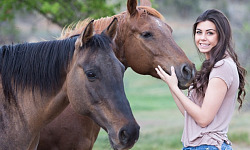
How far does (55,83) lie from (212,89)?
1431 mm

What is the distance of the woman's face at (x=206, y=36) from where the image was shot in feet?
11.9

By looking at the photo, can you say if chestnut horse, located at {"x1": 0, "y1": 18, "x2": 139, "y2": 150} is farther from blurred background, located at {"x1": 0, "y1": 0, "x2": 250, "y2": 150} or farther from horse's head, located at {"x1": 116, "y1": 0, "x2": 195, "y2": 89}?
horse's head, located at {"x1": 116, "y1": 0, "x2": 195, "y2": 89}

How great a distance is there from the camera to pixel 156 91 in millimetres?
24828

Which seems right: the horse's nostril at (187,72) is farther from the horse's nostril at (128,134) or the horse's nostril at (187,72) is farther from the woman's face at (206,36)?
the horse's nostril at (128,134)

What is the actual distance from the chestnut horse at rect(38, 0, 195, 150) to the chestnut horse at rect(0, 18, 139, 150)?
3.06ft

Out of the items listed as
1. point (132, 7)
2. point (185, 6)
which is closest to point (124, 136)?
point (132, 7)

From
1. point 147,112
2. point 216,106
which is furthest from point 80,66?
point 147,112

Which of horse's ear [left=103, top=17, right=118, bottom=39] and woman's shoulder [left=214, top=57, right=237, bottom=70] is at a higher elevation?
horse's ear [left=103, top=17, right=118, bottom=39]

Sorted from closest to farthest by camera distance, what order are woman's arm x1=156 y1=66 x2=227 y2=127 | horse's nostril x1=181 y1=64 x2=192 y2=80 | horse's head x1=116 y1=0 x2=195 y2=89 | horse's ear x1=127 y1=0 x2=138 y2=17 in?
woman's arm x1=156 y1=66 x2=227 y2=127 < horse's nostril x1=181 y1=64 x2=192 y2=80 < horse's head x1=116 y1=0 x2=195 y2=89 < horse's ear x1=127 y1=0 x2=138 y2=17

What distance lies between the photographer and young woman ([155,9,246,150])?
339cm

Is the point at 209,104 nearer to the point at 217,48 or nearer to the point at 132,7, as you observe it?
the point at 217,48

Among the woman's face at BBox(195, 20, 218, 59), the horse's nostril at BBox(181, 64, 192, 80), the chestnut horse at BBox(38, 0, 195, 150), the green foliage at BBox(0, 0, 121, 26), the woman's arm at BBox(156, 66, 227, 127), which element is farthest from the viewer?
the green foliage at BBox(0, 0, 121, 26)

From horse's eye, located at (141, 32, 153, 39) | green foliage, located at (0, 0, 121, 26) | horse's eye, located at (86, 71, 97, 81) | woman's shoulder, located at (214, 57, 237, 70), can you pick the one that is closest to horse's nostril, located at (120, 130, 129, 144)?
horse's eye, located at (86, 71, 97, 81)

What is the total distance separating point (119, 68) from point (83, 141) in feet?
5.56
